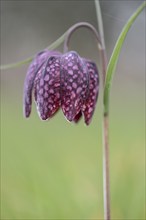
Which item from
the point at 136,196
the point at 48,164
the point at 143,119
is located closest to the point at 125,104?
the point at 143,119

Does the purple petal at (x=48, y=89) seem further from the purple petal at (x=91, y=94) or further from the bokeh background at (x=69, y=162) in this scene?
the bokeh background at (x=69, y=162)

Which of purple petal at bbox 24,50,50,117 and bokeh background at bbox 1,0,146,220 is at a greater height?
purple petal at bbox 24,50,50,117

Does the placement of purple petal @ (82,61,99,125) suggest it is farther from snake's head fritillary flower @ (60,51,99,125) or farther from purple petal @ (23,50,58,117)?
purple petal @ (23,50,58,117)

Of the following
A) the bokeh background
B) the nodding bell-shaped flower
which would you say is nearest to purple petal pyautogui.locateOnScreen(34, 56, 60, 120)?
the nodding bell-shaped flower

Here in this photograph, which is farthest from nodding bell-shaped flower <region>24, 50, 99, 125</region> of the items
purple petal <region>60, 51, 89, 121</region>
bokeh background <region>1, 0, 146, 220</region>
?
bokeh background <region>1, 0, 146, 220</region>

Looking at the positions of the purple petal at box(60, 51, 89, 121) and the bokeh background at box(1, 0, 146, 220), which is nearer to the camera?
the purple petal at box(60, 51, 89, 121)

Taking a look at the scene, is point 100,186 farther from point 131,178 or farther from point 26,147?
point 26,147

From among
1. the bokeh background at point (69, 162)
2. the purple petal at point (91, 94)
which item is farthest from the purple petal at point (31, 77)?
the bokeh background at point (69, 162)

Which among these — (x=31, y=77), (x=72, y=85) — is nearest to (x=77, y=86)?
(x=72, y=85)
